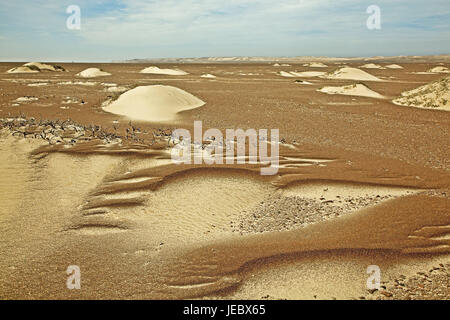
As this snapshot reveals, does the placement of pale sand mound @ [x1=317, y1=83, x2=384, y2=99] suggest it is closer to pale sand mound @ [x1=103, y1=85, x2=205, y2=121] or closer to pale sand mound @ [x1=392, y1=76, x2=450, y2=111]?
pale sand mound @ [x1=392, y1=76, x2=450, y2=111]

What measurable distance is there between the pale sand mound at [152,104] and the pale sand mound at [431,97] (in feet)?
35.5

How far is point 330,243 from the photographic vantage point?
12.9ft

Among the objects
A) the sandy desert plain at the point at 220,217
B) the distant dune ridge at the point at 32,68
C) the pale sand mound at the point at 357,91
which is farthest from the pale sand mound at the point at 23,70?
the pale sand mound at the point at 357,91

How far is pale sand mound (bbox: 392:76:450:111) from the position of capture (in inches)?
563

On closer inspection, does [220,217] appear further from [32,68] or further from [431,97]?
[32,68]

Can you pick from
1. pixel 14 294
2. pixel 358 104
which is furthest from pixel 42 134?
pixel 358 104

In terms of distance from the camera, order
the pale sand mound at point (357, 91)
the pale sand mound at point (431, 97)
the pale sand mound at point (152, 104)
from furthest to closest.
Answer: the pale sand mound at point (357, 91) < the pale sand mound at point (431, 97) < the pale sand mound at point (152, 104)

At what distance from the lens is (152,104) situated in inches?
516

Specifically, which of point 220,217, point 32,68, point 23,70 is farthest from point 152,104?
point 32,68

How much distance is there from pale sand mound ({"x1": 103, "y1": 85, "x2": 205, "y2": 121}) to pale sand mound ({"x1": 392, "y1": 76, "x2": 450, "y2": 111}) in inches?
425

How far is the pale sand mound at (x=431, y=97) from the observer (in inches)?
Answer: 563

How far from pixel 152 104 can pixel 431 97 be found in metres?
13.5

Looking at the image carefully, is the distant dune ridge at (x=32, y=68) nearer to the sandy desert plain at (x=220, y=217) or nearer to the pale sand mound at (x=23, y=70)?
the pale sand mound at (x=23, y=70)

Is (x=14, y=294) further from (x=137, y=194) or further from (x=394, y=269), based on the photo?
(x=394, y=269)
